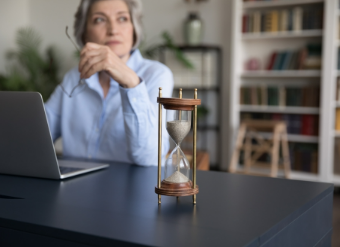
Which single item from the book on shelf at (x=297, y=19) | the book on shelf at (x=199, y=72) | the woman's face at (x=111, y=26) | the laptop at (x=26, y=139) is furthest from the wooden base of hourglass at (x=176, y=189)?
the book on shelf at (x=199, y=72)

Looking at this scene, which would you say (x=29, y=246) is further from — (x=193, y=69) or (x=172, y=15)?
(x=172, y=15)

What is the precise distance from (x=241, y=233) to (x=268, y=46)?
13.8 feet

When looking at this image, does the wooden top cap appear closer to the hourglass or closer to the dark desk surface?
the hourglass

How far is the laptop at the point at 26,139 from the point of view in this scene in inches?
38.8

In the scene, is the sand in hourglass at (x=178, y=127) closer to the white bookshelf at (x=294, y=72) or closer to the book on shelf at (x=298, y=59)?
the white bookshelf at (x=294, y=72)

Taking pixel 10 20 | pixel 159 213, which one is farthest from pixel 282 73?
pixel 10 20

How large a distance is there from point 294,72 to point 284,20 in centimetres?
56

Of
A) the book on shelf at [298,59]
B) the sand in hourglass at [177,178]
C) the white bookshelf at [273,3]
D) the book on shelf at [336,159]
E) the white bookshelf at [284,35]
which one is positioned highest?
the white bookshelf at [273,3]

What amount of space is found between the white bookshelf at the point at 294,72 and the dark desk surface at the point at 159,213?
125 inches

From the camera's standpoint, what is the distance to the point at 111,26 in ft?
5.38

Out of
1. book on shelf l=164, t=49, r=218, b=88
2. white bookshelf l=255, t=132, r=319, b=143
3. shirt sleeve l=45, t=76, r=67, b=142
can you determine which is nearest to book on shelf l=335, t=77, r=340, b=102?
white bookshelf l=255, t=132, r=319, b=143

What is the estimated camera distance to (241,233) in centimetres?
64

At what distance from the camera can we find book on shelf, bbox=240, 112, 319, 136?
416cm

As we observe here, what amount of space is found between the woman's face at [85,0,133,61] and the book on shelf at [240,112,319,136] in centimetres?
300
